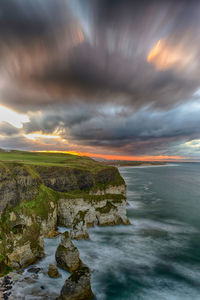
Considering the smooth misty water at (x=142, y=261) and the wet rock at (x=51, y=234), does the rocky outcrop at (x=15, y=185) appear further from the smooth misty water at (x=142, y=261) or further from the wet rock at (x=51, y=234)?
the smooth misty water at (x=142, y=261)

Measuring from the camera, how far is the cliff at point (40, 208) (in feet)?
75.2

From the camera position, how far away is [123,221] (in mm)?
40812

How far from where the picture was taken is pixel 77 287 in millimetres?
16641

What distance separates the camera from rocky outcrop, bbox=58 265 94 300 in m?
16.3

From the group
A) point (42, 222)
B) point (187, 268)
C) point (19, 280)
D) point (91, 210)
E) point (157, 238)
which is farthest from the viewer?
point (91, 210)

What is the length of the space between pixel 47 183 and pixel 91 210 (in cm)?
1358

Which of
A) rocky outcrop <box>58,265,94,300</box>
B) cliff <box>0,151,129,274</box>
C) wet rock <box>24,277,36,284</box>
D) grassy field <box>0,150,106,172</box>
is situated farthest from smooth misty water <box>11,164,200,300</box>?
grassy field <box>0,150,106,172</box>

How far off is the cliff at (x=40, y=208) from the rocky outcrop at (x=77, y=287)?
8917 mm

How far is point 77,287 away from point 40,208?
16546mm

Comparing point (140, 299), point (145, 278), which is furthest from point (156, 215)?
point (140, 299)

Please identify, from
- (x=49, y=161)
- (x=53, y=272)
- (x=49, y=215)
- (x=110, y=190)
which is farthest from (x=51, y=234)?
(x=49, y=161)

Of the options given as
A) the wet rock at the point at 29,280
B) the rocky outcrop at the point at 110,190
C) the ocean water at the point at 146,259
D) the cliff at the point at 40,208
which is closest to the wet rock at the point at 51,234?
the cliff at the point at 40,208

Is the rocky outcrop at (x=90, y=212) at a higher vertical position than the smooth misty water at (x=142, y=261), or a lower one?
higher

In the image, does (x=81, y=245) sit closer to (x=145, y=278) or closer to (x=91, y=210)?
(x=91, y=210)
